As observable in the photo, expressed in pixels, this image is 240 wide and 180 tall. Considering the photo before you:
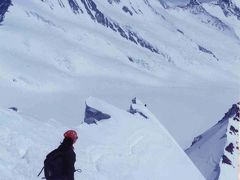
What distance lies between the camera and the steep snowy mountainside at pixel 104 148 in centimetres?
2153

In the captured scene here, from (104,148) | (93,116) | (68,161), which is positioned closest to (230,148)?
(93,116)

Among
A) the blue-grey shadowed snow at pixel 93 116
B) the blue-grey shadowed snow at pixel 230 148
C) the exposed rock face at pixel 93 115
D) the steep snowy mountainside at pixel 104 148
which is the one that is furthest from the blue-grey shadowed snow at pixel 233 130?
the blue-grey shadowed snow at pixel 93 116

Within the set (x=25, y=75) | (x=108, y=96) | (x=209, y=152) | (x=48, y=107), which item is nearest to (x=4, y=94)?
(x=48, y=107)

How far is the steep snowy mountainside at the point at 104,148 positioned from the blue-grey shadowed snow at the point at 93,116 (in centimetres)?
30

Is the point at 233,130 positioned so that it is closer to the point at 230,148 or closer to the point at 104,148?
the point at 230,148

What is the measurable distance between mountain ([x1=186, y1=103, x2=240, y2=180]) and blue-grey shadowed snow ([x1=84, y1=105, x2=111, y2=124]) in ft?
60.5

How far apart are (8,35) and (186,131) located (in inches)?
3047

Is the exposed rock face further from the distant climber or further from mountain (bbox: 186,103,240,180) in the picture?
the distant climber

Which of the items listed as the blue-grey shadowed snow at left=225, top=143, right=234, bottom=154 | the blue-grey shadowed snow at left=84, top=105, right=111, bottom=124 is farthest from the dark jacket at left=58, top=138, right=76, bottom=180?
the blue-grey shadowed snow at left=225, top=143, right=234, bottom=154

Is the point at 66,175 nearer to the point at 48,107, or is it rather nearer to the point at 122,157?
the point at 122,157

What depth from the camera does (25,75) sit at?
579 feet

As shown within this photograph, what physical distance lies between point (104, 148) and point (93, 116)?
1230 centimetres

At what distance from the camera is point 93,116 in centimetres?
4231

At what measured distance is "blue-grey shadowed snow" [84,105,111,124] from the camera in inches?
1557
